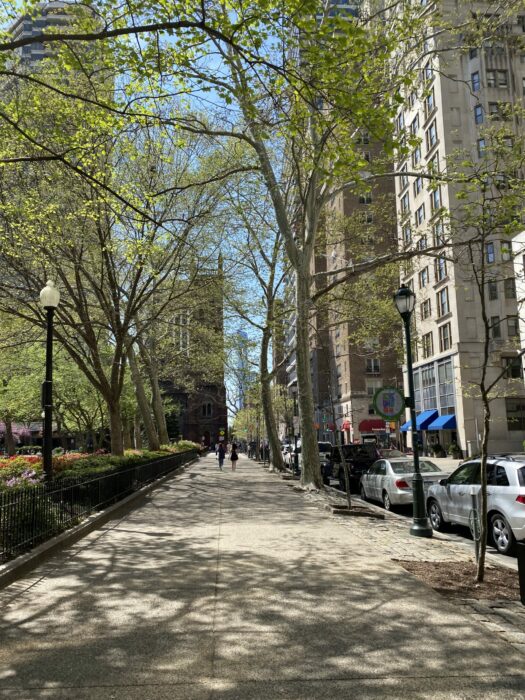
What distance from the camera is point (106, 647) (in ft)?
16.1

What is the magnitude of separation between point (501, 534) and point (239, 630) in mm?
5912

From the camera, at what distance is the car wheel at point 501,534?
9258 mm

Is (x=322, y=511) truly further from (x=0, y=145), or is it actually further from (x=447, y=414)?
(x=447, y=414)

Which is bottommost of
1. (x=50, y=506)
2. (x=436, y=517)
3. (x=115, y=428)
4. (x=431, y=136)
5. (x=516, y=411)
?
(x=436, y=517)

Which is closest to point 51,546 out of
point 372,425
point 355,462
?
point 355,462

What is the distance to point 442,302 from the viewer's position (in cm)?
4919

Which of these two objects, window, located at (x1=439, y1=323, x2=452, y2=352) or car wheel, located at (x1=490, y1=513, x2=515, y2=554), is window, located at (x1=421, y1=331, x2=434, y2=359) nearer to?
window, located at (x1=439, y1=323, x2=452, y2=352)

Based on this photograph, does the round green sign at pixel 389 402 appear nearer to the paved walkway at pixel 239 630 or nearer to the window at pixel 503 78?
the paved walkway at pixel 239 630

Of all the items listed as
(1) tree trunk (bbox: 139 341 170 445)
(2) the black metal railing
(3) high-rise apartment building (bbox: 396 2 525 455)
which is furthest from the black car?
(3) high-rise apartment building (bbox: 396 2 525 455)

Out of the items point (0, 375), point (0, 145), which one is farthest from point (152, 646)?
point (0, 375)

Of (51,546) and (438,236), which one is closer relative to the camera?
(51,546)

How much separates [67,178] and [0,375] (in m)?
16.4

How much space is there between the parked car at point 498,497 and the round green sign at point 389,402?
1.65m

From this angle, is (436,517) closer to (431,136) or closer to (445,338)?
(445,338)
